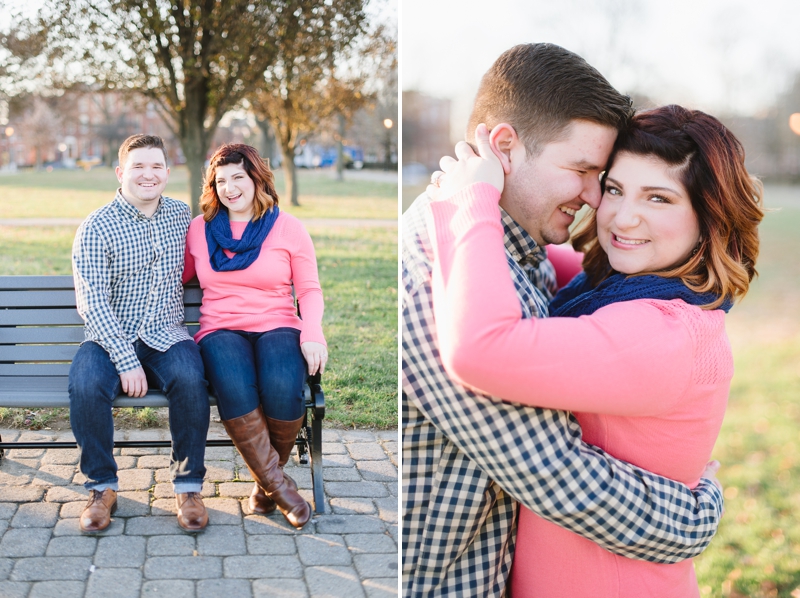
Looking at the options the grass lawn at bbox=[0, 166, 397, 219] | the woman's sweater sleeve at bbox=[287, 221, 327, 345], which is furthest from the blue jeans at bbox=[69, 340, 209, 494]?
the grass lawn at bbox=[0, 166, 397, 219]

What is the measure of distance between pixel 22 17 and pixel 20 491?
8.23 m

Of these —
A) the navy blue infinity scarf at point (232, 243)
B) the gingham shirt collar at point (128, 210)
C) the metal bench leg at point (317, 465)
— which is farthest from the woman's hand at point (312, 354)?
the gingham shirt collar at point (128, 210)

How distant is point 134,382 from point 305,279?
963mm

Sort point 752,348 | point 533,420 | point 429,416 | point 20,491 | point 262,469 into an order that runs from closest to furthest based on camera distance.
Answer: point 533,420
point 429,416
point 262,469
point 20,491
point 752,348

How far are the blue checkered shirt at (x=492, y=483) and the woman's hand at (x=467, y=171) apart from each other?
0.08 meters

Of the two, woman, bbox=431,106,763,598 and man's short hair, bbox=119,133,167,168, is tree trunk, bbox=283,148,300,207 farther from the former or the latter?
woman, bbox=431,106,763,598

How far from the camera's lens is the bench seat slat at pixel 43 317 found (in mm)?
4285

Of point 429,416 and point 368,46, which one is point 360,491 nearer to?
point 429,416

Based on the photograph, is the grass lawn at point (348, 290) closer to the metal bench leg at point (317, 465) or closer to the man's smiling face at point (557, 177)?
the metal bench leg at point (317, 465)

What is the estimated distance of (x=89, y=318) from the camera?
12.1 ft

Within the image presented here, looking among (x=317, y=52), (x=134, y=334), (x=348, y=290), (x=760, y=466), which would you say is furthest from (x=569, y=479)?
(x=317, y=52)

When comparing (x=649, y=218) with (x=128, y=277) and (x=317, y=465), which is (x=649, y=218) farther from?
(x=128, y=277)

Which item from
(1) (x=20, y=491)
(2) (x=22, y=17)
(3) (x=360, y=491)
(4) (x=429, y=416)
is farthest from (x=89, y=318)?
(2) (x=22, y=17)

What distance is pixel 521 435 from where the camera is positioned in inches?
70.1
